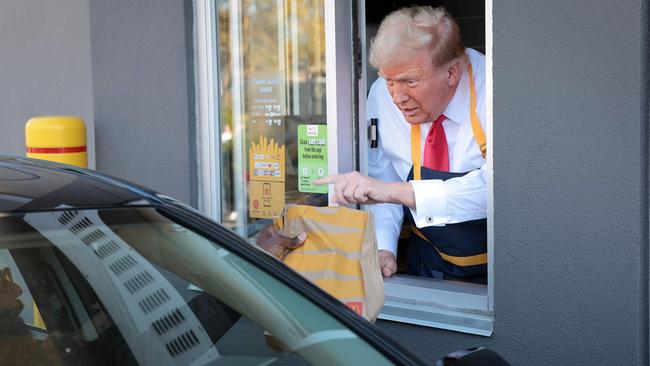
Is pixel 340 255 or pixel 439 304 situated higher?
pixel 340 255

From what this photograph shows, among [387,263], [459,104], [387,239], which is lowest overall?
[387,263]

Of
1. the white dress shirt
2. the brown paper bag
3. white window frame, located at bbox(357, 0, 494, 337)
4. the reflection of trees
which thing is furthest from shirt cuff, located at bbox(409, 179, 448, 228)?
the reflection of trees

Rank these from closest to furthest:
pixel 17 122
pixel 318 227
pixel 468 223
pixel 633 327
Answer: pixel 318 227 < pixel 633 327 < pixel 468 223 < pixel 17 122

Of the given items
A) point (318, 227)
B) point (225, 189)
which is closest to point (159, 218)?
point (318, 227)

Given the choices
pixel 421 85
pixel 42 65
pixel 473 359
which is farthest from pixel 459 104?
pixel 42 65

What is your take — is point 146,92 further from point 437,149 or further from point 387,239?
point 437,149

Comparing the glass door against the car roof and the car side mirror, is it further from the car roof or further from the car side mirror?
the car side mirror

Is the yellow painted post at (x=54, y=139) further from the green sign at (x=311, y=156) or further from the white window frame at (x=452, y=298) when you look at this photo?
the white window frame at (x=452, y=298)

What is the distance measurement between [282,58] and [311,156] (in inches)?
21.6

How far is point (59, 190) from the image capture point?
2.08 metres

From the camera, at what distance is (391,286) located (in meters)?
4.36

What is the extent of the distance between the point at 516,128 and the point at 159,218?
1.98 metres

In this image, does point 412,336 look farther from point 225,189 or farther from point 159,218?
point 159,218

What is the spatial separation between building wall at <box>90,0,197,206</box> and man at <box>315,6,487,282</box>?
3.85ft
